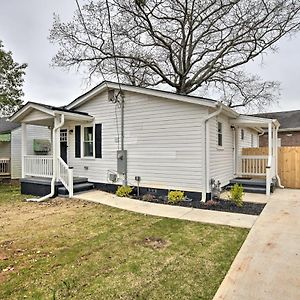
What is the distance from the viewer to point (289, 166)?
37.1 feet

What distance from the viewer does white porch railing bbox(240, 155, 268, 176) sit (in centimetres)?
1140

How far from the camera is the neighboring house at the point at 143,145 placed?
331 inches

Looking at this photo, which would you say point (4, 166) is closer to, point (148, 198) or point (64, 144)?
point (64, 144)

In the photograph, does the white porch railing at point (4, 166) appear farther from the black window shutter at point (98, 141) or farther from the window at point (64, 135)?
the black window shutter at point (98, 141)

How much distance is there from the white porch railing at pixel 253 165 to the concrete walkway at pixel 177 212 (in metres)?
5.50

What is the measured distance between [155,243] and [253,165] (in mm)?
8509

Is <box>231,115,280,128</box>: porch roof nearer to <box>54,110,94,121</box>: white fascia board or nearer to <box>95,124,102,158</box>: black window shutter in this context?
<box>95,124,102,158</box>: black window shutter

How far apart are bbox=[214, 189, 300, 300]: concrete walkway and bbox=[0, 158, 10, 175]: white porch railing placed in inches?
617

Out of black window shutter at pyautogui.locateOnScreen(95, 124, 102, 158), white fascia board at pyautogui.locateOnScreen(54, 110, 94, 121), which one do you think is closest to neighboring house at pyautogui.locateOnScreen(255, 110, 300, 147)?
black window shutter at pyautogui.locateOnScreen(95, 124, 102, 158)

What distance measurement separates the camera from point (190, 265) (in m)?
3.80

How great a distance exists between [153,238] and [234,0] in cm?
1467

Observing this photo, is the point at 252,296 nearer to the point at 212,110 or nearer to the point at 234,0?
the point at 212,110

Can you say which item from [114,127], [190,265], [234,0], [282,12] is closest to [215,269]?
[190,265]

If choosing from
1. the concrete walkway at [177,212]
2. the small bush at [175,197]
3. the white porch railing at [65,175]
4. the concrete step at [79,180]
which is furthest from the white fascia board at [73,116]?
the small bush at [175,197]
